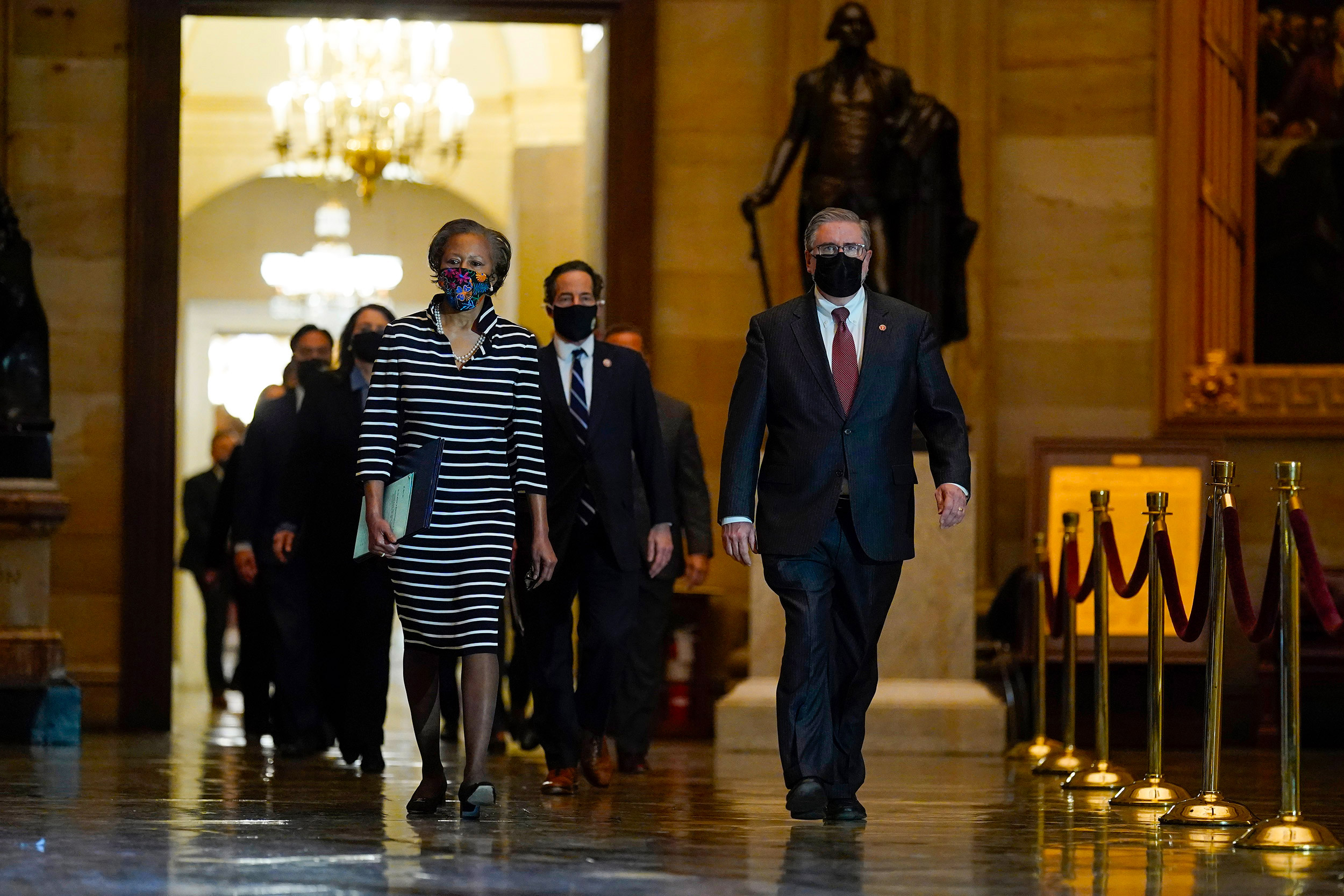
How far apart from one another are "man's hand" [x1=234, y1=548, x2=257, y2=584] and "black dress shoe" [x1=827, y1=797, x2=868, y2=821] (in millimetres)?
3686

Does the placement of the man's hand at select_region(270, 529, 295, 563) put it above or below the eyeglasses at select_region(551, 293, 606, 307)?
below

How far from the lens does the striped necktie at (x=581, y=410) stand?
729cm

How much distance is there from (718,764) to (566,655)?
73.5 inches

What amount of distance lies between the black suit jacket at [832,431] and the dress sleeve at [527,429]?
1.82ft

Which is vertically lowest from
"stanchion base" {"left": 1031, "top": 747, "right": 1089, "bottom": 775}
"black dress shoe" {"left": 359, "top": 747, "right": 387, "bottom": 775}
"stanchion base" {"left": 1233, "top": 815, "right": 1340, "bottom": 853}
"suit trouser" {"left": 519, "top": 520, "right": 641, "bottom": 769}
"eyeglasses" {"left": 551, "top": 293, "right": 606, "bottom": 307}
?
"stanchion base" {"left": 1031, "top": 747, "right": 1089, "bottom": 775}

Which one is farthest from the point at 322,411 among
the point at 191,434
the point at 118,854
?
the point at 191,434

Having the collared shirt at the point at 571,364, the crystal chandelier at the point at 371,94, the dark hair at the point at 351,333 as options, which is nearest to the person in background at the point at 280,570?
the dark hair at the point at 351,333

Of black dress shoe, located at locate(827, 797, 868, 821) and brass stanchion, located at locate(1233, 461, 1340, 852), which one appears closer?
brass stanchion, located at locate(1233, 461, 1340, 852)

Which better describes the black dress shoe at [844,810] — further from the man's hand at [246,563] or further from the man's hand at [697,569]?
the man's hand at [246,563]

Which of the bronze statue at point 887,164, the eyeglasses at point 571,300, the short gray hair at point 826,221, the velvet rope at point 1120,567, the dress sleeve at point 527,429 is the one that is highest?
the bronze statue at point 887,164

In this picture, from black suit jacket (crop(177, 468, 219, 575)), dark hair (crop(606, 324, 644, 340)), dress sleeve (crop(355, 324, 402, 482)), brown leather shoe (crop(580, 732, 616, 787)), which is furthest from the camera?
black suit jacket (crop(177, 468, 219, 575))

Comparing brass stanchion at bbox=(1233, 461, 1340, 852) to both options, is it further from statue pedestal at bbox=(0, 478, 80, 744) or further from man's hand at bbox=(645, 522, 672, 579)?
statue pedestal at bbox=(0, 478, 80, 744)

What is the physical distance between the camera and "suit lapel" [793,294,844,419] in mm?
6234

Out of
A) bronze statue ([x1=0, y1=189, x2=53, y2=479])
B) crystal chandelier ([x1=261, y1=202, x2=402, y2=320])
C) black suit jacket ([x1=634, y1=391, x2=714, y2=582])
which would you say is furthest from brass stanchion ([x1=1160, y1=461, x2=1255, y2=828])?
crystal chandelier ([x1=261, y1=202, x2=402, y2=320])
